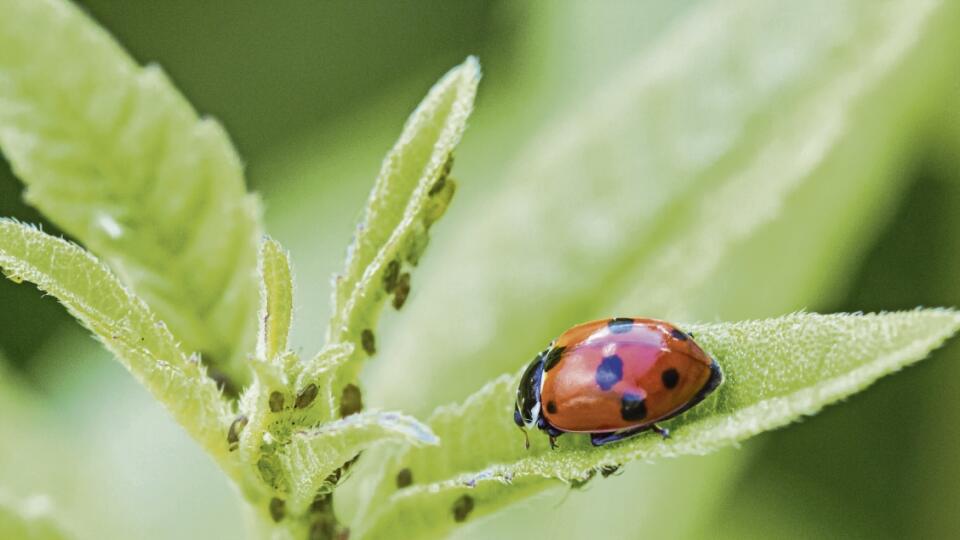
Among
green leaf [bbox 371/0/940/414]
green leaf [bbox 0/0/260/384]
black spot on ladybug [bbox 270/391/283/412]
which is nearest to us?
black spot on ladybug [bbox 270/391/283/412]

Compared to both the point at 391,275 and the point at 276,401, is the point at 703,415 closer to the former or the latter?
the point at 391,275

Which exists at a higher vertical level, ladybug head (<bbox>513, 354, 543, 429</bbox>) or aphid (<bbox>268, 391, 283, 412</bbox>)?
aphid (<bbox>268, 391, 283, 412</bbox>)

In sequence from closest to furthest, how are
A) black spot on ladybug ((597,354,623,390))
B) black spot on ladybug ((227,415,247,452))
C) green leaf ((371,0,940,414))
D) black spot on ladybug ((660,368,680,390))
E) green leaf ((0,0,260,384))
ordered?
black spot on ladybug ((227,415,247,452))
black spot on ladybug ((660,368,680,390))
black spot on ladybug ((597,354,623,390))
green leaf ((0,0,260,384))
green leaf ((371,0,940,414))

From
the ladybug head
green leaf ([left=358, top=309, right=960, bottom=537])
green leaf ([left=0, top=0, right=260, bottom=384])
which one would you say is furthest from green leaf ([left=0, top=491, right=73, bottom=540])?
the ladybug head

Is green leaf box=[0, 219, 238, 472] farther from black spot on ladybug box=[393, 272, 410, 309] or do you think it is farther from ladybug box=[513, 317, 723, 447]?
ladybug box=[513, 317, 723, 447]

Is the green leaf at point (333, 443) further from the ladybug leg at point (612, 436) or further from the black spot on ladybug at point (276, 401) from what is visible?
the ladybug leg at point (612, 436)

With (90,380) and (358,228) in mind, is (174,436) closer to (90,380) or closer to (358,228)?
(90,380)
